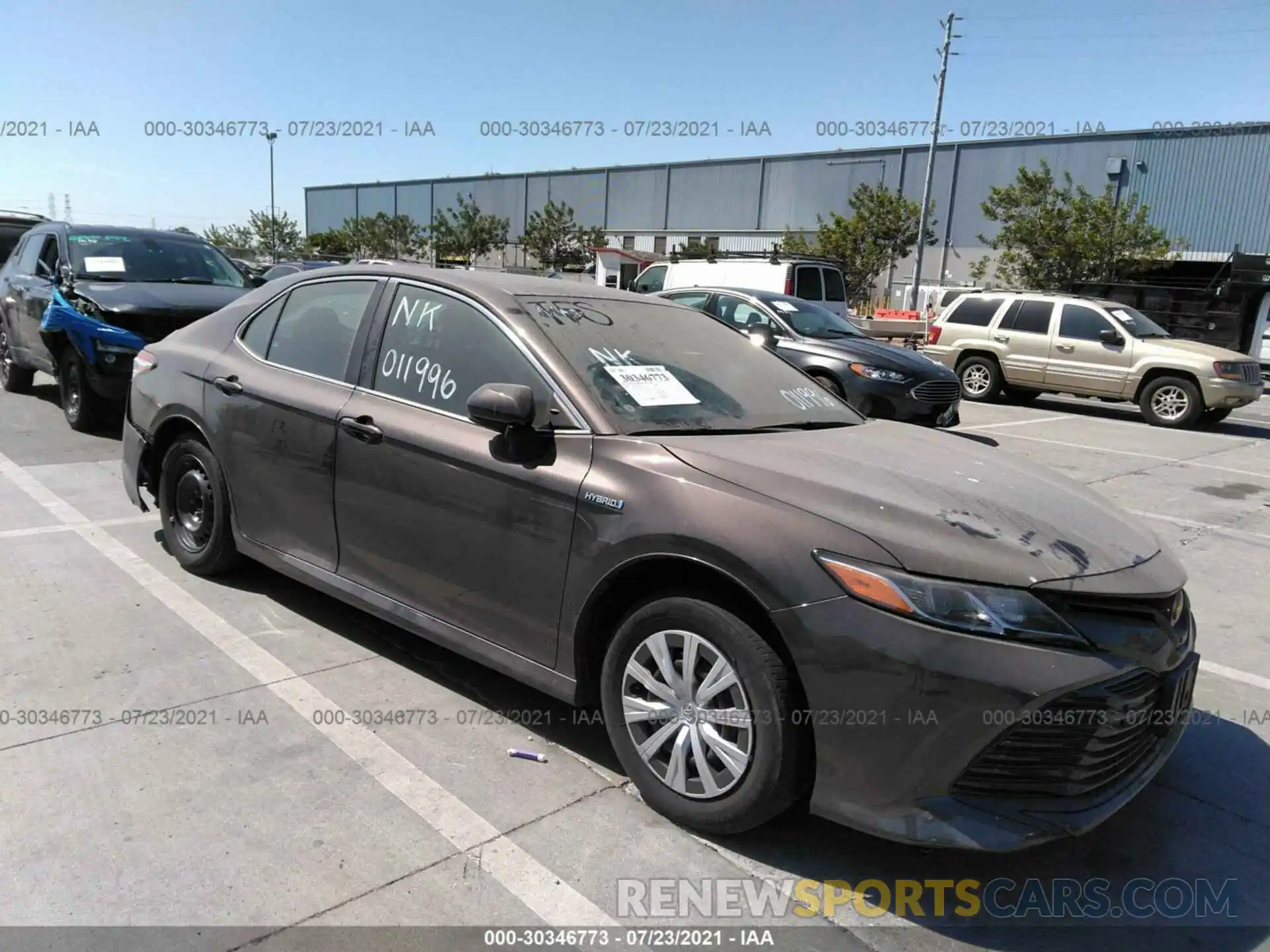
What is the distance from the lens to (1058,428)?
12.3 meters

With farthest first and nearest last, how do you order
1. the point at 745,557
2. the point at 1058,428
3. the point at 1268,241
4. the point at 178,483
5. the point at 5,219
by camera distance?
the point at 1268,241 → the point at 5,219 → the point at 1058,428 → the point at 178,483 → the point at 745,557

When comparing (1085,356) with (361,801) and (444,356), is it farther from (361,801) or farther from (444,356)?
(361,801)

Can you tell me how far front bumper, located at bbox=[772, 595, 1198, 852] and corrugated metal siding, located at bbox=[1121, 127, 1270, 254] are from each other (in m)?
42.6

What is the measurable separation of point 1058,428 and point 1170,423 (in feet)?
6.67

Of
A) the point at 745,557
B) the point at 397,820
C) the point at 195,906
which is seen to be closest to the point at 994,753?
the point at 745,557

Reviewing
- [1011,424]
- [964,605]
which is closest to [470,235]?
[1011,424]

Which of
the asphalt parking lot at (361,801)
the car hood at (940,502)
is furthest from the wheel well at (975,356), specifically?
the car hood at (940,502)

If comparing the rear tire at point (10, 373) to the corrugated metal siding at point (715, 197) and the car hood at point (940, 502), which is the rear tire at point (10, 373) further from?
the corrugated metal siding at point (715, 197)

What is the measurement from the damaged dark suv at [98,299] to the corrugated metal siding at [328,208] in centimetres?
7795

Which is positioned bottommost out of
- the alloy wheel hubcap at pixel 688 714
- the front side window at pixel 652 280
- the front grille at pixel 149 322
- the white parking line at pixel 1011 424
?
the white parking line at pixel 1011 424

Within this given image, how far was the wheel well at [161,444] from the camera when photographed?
182 inches

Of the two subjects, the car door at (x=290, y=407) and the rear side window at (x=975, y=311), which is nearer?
the car door at (x=290, y=407)

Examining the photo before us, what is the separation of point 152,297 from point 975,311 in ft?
39.7

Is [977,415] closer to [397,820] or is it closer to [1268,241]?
[397,820]
